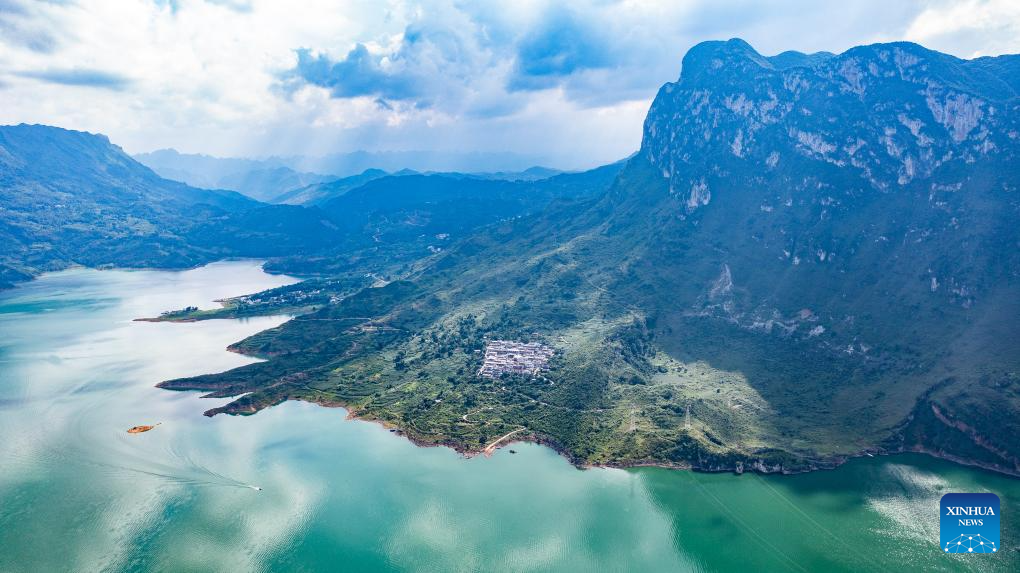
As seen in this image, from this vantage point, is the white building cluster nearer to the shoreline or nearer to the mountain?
the mountain

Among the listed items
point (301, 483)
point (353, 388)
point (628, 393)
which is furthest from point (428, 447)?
point (628, 393)

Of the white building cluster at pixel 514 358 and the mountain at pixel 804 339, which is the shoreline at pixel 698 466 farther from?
the white building cluster at pixel 514 358

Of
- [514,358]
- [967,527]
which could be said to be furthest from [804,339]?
[514,358]

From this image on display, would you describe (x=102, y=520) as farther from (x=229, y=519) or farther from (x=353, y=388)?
(x=353, y=388)

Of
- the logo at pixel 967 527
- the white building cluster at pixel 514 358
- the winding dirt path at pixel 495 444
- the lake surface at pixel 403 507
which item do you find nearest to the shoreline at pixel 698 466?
the winding dirt path at pixel 495 444

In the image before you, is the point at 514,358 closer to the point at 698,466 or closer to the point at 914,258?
the point at 698,466
